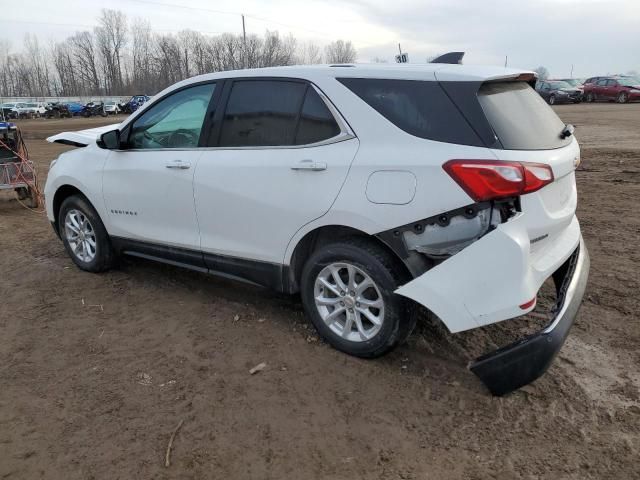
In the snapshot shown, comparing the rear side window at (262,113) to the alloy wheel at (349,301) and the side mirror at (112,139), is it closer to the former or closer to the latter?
the alloy wheel at (349,301)

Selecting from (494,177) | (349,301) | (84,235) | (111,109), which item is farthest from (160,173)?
(111,109)

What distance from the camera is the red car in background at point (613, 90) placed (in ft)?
98.7

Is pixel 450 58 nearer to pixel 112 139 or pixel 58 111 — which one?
pixel 112 139

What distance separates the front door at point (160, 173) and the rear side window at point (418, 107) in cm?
139

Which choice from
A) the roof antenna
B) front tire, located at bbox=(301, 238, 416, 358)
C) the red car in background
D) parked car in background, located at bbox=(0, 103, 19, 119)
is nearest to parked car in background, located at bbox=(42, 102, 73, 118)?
parked car in background, located at bbox=(0, 103, 19, 119)

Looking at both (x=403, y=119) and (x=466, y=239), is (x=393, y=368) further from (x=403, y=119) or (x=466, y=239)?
(x=403, y=119)

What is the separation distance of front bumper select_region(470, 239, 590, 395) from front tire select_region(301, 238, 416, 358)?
545 mm

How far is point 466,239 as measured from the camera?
2.84 m

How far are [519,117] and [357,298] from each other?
1429mm

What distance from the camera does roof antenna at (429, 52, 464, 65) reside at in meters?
3.76

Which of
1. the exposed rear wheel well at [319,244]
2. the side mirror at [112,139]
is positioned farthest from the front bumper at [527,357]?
the side mirror at [112,139]

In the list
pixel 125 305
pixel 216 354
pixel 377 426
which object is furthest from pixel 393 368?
pixel 125 305

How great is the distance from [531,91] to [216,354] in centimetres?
268

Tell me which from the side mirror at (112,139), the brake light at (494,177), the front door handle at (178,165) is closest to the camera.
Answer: the brake light at (494,177)
